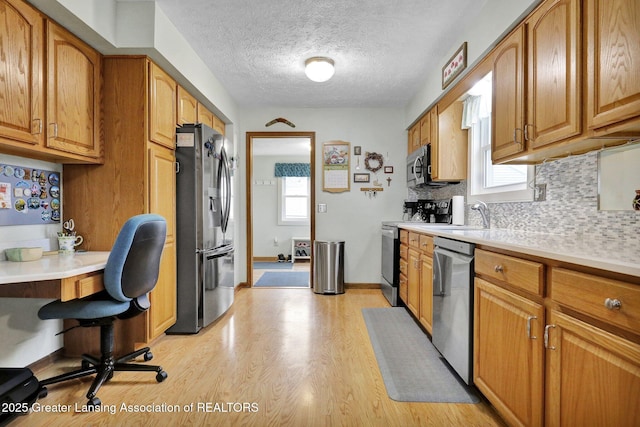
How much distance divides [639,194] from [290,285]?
3.80m

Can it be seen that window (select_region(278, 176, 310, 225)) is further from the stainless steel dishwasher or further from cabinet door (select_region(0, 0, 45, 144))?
cabinet door (select_region(0, 0, 45, 144))

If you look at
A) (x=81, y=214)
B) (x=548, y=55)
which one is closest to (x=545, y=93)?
(x=548, y=55)

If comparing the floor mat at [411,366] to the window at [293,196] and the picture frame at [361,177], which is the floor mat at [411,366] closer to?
the picture frame at [361,177]

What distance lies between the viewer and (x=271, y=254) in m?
6.78

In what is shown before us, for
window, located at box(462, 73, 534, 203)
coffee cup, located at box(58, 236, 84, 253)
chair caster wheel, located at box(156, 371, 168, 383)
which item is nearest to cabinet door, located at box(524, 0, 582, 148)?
window, located at box(462, 73, 534, 203)

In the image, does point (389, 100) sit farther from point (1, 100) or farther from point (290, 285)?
point (1, 100)

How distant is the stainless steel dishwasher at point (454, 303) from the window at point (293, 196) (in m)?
4.67

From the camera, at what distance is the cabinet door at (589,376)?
91 cm

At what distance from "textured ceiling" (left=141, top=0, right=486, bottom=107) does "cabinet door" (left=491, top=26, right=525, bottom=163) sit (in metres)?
0.49

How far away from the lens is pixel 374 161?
4.39m

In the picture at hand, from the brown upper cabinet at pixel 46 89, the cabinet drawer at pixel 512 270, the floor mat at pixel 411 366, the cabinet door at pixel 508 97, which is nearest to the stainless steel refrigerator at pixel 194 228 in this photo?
the brown upper cabinet at pixel 46 89

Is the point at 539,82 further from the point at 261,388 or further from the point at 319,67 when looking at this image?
the point at 261,388

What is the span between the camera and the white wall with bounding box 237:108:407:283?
14.4 ft

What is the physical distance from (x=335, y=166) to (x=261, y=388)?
303 cm
